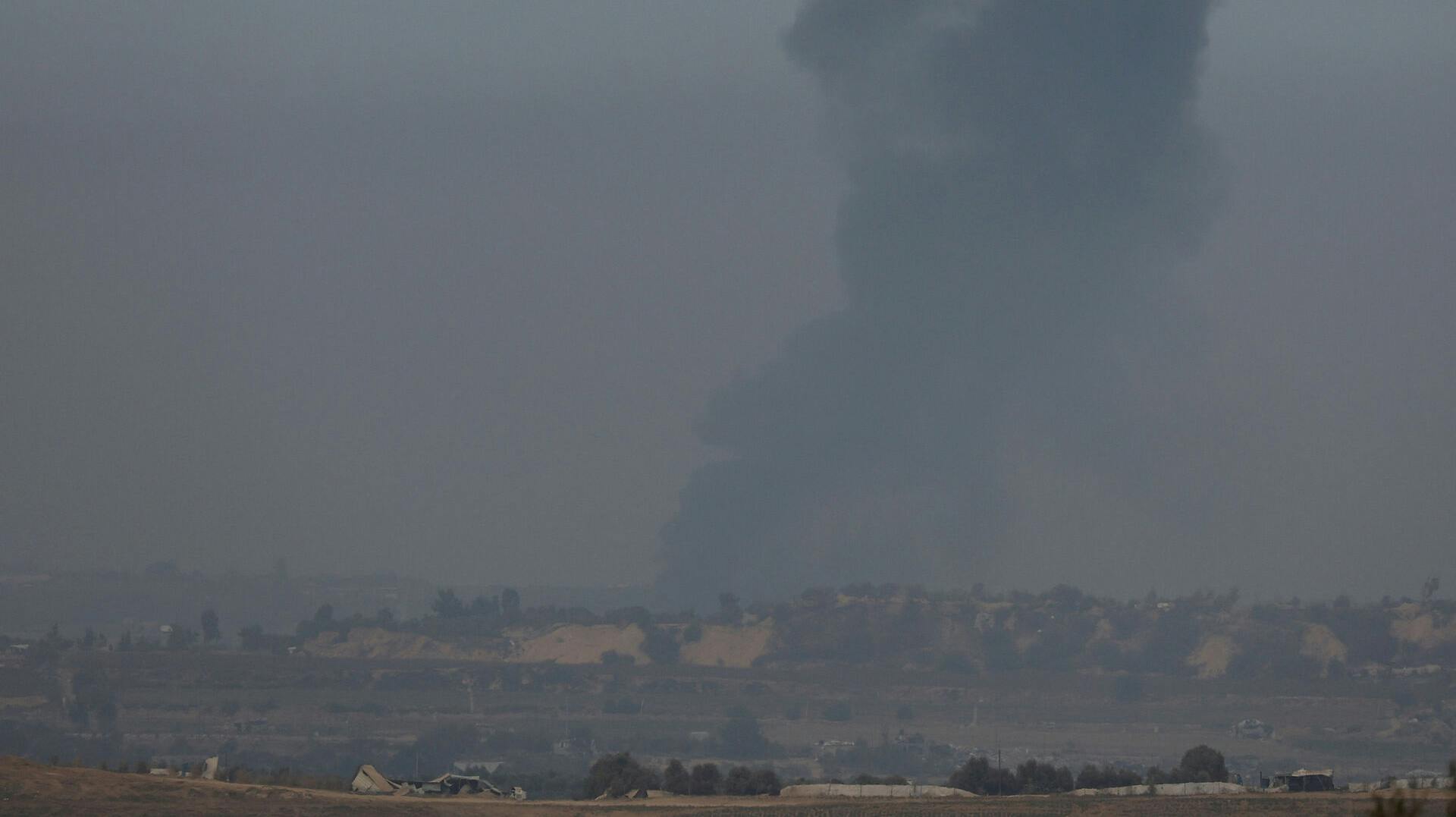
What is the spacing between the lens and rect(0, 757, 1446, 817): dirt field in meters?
68.7

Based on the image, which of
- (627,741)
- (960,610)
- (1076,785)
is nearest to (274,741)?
(627,741)

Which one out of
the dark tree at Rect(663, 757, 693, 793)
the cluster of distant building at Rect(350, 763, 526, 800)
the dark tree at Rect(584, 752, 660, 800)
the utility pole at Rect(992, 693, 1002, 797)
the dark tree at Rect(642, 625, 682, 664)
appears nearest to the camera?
the cluster of distant building at Rect(350, 763, 526, 800)

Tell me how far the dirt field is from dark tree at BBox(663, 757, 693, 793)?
20.8 ft

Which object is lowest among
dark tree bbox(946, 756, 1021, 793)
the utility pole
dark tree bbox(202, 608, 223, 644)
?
dark tree bbox(946, 756, 1021, 793)

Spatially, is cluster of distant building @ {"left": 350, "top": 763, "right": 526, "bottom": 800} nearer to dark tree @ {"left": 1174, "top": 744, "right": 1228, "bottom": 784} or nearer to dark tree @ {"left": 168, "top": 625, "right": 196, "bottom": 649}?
dark tree @ {"left": 1174, "top": 744, "right": 1228, "bottom": 784}

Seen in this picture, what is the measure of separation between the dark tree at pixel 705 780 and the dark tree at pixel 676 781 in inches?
8.2

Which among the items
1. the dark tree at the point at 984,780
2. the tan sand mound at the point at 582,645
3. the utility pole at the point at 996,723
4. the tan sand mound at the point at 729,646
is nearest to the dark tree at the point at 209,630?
the tan sand mound at the point at 582,645

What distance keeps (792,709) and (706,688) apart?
1061 cm

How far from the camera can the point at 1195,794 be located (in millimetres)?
78938

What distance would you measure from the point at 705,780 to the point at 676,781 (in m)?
1.42

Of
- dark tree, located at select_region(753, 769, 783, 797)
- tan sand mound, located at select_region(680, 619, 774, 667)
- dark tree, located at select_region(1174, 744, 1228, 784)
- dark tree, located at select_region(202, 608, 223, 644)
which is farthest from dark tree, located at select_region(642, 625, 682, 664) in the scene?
dark tree, located at select_region(753, 769, 783, 797)

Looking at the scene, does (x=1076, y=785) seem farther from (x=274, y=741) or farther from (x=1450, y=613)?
(x=1450, y=613)

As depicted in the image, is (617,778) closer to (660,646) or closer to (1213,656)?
(660,646)

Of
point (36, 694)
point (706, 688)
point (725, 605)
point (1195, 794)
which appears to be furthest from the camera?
point (725, 605)
